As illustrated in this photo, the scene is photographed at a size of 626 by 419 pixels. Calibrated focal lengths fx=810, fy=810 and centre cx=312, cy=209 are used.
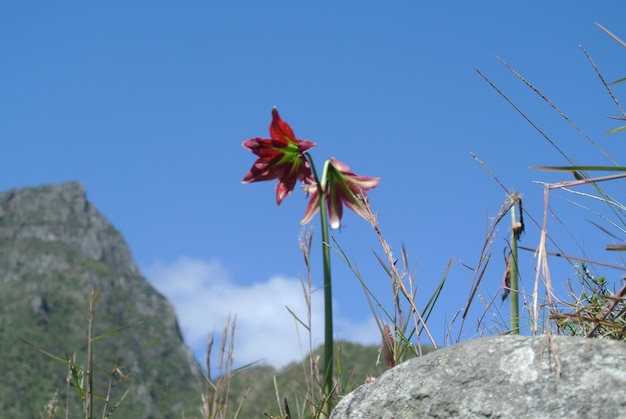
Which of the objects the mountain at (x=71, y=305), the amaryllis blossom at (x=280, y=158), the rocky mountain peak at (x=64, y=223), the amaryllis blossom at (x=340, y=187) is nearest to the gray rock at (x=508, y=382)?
the amaryllis blossom at (x=340, y=187)

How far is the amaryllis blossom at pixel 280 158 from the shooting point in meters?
2.34

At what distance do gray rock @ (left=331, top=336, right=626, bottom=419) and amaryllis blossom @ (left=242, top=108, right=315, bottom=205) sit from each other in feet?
2.73

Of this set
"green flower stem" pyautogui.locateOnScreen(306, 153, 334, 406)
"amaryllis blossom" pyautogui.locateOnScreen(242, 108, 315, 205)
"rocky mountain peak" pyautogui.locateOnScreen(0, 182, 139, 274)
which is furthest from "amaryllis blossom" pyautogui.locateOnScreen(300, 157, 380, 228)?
"rocky mountain peak" pyautogui.locateOnScreen(0, 182, 139, 274)

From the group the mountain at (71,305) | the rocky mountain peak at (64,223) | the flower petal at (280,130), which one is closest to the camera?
the flower petal at (280,130)

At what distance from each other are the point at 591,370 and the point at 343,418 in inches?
22.3

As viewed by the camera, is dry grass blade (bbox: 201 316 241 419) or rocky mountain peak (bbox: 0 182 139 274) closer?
dry grass blade (bbox: 201 316 241 419)

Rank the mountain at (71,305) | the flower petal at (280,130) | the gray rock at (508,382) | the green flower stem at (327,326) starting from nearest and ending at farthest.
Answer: the gray rock at (508,382)
the green flower stem at (327,326)
the flower petal at (280,130)
the mountain at (71,305)

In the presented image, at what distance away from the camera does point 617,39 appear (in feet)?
4.92

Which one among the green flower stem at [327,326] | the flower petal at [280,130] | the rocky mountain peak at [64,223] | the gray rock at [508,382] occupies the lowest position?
the gray rock at [508,382]

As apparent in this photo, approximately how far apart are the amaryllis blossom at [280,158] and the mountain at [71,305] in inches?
3552

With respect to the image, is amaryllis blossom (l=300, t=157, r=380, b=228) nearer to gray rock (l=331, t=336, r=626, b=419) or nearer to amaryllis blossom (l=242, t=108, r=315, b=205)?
amaryllis blossom (l=242, t=108, r=315, b=205)

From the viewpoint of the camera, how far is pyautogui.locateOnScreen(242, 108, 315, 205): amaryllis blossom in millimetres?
2340

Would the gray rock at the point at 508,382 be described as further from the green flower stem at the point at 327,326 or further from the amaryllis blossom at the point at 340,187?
the amaryllis blossom at the point at 340,187

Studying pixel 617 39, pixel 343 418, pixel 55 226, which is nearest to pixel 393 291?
pixel 343 418
